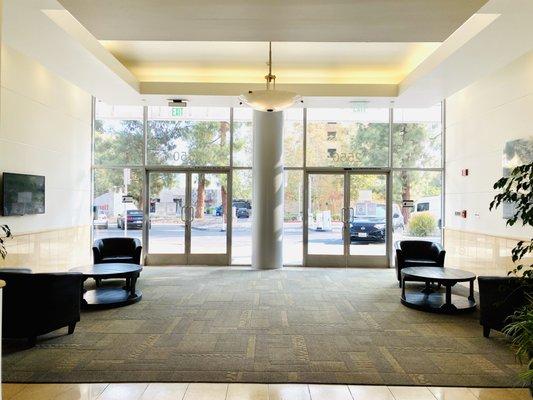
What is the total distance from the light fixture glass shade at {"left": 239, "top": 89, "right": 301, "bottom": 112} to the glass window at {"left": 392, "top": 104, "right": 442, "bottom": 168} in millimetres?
4876

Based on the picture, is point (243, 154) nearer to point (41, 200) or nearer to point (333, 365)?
point (41, 200)

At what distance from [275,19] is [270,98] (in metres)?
1.00

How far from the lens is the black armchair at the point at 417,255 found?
270 inches

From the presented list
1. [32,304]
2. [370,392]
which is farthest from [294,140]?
[370,392]

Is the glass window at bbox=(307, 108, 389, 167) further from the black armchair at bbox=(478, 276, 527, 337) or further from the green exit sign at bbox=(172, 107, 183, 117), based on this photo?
the black armchair at bbox=(478, 276, 527, 337)

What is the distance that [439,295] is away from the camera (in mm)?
6336

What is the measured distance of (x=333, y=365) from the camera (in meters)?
3.61

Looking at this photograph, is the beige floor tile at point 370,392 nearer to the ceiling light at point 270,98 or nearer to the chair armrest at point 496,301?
the chair armrest at point 496,301

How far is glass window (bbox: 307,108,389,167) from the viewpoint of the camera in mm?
9109

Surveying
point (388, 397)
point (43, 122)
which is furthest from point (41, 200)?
point (388, 397)

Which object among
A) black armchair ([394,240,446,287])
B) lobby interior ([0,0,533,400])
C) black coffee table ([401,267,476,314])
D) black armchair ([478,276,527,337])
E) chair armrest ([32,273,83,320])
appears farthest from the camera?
black armchair ([394,240,446,287])

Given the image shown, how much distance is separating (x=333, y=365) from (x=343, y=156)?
633cm

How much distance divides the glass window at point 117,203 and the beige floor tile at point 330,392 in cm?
696

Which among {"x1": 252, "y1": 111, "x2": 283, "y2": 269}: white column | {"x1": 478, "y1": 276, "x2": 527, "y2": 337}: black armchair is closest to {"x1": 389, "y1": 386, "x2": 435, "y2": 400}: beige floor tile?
{"x1": 478, "y1": 276, "x2": 527, "y2": 337}: black armchair
